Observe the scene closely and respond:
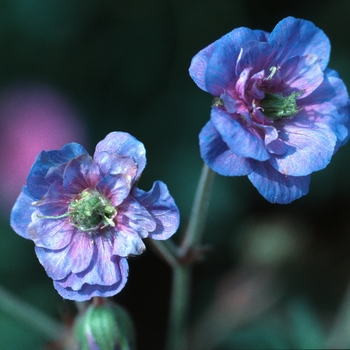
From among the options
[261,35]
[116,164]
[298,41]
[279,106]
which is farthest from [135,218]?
[298,41]

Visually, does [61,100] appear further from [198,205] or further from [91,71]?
[198,205]

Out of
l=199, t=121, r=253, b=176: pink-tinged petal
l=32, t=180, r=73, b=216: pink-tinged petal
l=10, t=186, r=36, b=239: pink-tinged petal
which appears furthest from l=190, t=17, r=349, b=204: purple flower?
l=10, t=186, r=36, b=239: pink-tinged petal

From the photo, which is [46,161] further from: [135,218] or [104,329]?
[104,329]

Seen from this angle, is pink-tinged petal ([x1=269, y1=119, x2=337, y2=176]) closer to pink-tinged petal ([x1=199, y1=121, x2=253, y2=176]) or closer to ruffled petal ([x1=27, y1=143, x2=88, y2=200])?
pink-tinged petal ([x1=199, y1=121, x2=253, y2=176])

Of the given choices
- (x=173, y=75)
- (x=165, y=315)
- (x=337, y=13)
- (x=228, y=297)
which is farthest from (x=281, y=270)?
(x=337, y=13)

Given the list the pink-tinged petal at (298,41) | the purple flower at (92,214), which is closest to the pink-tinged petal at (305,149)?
the pink-tinged petal at (298,41)
